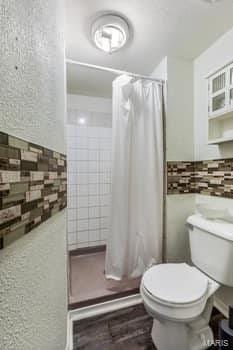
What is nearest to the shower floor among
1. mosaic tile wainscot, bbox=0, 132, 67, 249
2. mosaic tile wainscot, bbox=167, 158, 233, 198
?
mosaic tile wainscot, bbox=167, 158, 233, 198

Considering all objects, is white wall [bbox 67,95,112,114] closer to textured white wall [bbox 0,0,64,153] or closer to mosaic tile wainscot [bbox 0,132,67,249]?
textured white wall [bbox 0,0,64,153]

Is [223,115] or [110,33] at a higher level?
[110,33]

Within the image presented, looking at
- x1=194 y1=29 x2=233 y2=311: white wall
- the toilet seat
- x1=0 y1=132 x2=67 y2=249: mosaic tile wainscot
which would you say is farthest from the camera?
x1=194 y1=29 x2=233 y2=311: white wall

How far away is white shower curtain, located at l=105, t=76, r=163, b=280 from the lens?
142 cm

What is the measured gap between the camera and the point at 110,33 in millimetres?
1217

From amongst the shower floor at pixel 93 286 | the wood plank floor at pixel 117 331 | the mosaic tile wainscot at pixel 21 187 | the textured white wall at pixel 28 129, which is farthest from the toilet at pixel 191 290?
the mosaic tile wainscot at pixel 21 187

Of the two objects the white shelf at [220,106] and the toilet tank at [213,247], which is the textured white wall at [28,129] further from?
the white shelf at [220,106]

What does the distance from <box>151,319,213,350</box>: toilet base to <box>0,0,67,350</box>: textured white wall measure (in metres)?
0.63

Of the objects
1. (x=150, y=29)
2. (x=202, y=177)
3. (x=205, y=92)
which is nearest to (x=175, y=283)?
(x=202, y=177)

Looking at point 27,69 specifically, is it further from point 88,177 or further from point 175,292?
point 88,177

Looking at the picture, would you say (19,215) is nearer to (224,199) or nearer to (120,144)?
(120,144)

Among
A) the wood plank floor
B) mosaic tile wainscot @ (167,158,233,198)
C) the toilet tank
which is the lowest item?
the wood plank floor

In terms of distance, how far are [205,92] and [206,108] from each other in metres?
0.14

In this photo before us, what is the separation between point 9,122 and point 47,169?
0.79 ft
